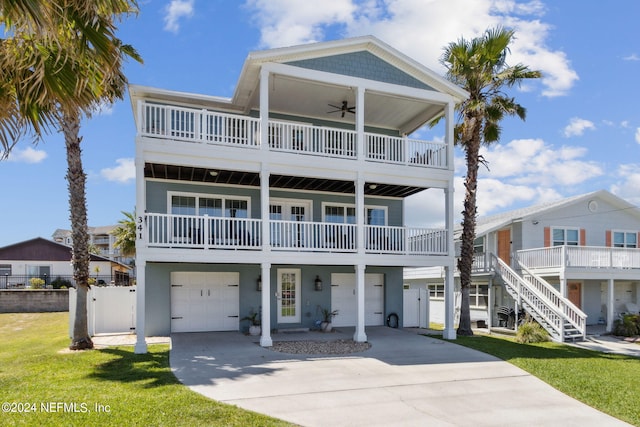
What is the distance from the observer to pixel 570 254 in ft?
62.7

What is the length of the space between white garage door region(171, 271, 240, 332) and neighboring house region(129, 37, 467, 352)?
0.11ft

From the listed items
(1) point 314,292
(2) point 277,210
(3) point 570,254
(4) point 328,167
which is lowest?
(1) point 314,292

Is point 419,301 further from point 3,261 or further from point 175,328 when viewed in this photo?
point 3,261

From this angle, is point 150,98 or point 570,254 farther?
point 570,254

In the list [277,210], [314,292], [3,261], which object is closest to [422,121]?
[277,210]

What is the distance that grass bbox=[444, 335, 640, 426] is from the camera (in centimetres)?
859

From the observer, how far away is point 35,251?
3691 cm

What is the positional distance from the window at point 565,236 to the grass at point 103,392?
18727 millimetres

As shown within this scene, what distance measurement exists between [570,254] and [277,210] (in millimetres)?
12352

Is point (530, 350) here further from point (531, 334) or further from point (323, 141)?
point (323, 141)

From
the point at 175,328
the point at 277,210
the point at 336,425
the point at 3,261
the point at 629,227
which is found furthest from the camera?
the point at 3,261

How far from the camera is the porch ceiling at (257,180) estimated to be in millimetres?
14516

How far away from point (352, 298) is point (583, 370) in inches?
328

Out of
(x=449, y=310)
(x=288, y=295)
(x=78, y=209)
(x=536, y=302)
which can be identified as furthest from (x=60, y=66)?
(x=536, y=302)
